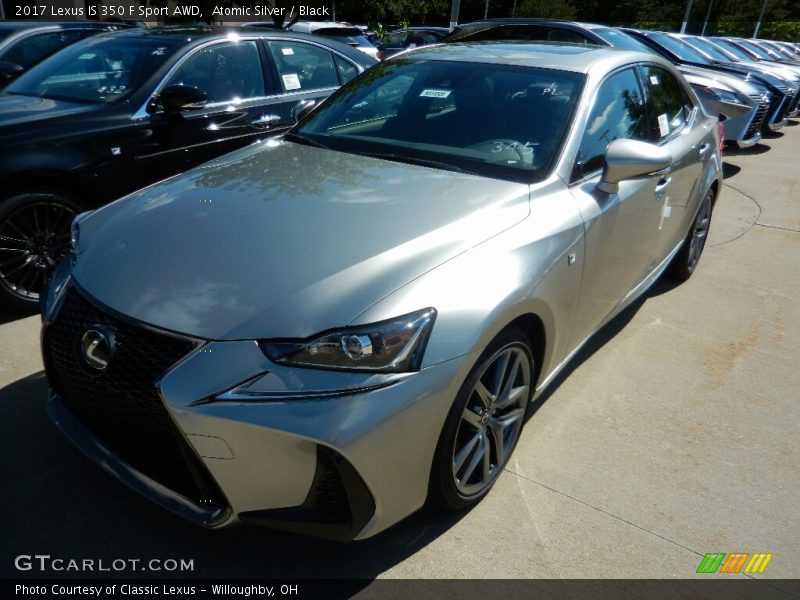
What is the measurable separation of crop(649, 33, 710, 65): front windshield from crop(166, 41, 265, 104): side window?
7.65 meters

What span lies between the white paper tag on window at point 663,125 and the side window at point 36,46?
5.84 metres

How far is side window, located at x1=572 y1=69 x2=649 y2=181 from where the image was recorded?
9.63 feet

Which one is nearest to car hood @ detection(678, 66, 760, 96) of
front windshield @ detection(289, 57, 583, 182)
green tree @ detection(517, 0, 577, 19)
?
front windshield @ detection(289, 57, 583, 182)

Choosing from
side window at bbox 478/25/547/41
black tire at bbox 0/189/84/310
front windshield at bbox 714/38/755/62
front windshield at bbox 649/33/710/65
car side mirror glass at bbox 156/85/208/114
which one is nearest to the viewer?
black tire at bbox 0/189/84/310

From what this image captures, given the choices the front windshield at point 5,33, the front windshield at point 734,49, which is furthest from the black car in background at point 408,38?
the front windshield at point 5,33

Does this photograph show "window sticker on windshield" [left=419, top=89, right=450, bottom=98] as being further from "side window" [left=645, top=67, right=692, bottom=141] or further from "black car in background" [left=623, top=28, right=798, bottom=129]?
"black car in background" [left=623, top=28, right=798, bottom=129]

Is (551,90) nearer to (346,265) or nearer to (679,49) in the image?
(346,265)

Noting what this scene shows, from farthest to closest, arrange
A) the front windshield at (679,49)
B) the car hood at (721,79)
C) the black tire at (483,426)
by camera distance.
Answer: the front windshield at (679,49)
the car hood at (721,79)
the black tire at (483,426)

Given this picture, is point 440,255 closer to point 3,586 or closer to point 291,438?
point 291,438

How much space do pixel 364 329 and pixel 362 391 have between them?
0.19 m

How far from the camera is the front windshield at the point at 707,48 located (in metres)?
11.0

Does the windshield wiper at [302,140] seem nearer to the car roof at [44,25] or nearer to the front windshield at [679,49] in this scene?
the car roof at [44,25]

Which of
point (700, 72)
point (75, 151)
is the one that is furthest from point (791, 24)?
point (75, 151)

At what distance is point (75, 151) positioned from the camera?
3.80 meters
